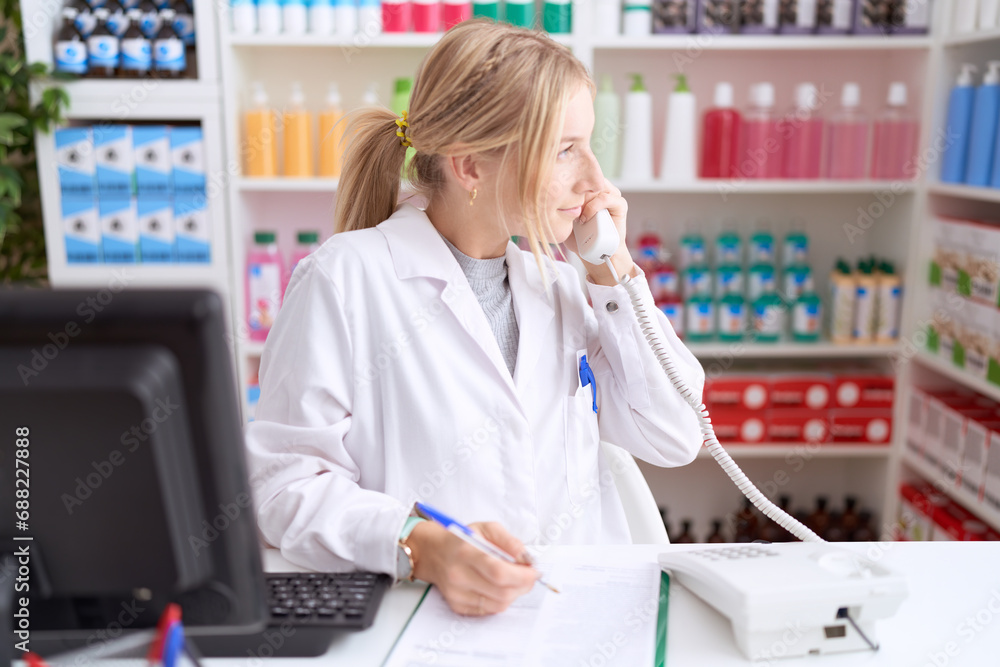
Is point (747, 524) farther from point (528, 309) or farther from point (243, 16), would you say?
point (243, 16)

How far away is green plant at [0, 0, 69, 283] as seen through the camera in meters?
2.36

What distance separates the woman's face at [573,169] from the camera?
3.93ft

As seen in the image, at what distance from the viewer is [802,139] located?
2602mm

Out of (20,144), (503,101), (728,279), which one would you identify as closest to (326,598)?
(503,101)

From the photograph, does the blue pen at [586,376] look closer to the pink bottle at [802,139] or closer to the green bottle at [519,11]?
the green bottle at [519,11]

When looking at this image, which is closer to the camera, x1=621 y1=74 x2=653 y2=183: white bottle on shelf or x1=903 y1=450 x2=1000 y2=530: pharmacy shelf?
x1=903 y1=450 x2=1000 y2=530: pharmacy shelf

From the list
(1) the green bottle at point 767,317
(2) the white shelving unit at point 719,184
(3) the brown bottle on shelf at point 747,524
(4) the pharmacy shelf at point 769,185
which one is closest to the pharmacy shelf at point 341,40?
(2) the white shelving unit at point 719,184

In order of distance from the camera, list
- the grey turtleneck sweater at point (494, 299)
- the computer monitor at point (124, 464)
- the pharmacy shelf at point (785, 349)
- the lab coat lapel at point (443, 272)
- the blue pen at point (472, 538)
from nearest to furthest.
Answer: the computer monitor at point (124, 464) → the blue pen at point (472, 538) → the lab coat lapel at point (443, 272) → the grey turtleneck sweater at point (494, 299) → the pharmacy shelf at point (785, 349)

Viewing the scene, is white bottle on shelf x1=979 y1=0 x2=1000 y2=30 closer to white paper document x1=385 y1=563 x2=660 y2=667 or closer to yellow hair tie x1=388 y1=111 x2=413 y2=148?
yellow hair tie x1=388 y1=111 x2=413 y2=148

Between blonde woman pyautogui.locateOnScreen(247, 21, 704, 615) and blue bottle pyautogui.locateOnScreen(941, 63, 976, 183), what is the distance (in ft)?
4.96

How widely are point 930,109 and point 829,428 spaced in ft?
3.28

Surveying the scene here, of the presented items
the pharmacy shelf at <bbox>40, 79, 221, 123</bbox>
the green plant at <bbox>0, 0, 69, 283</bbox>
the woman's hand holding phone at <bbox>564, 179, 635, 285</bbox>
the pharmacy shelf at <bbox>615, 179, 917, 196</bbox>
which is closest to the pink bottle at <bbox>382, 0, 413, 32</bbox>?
the pharmacy shelf at <bbox>40, 79, 221, 123</bbox>

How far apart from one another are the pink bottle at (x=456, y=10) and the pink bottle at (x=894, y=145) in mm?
1275

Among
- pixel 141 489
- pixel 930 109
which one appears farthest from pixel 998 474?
pixel 141 489
